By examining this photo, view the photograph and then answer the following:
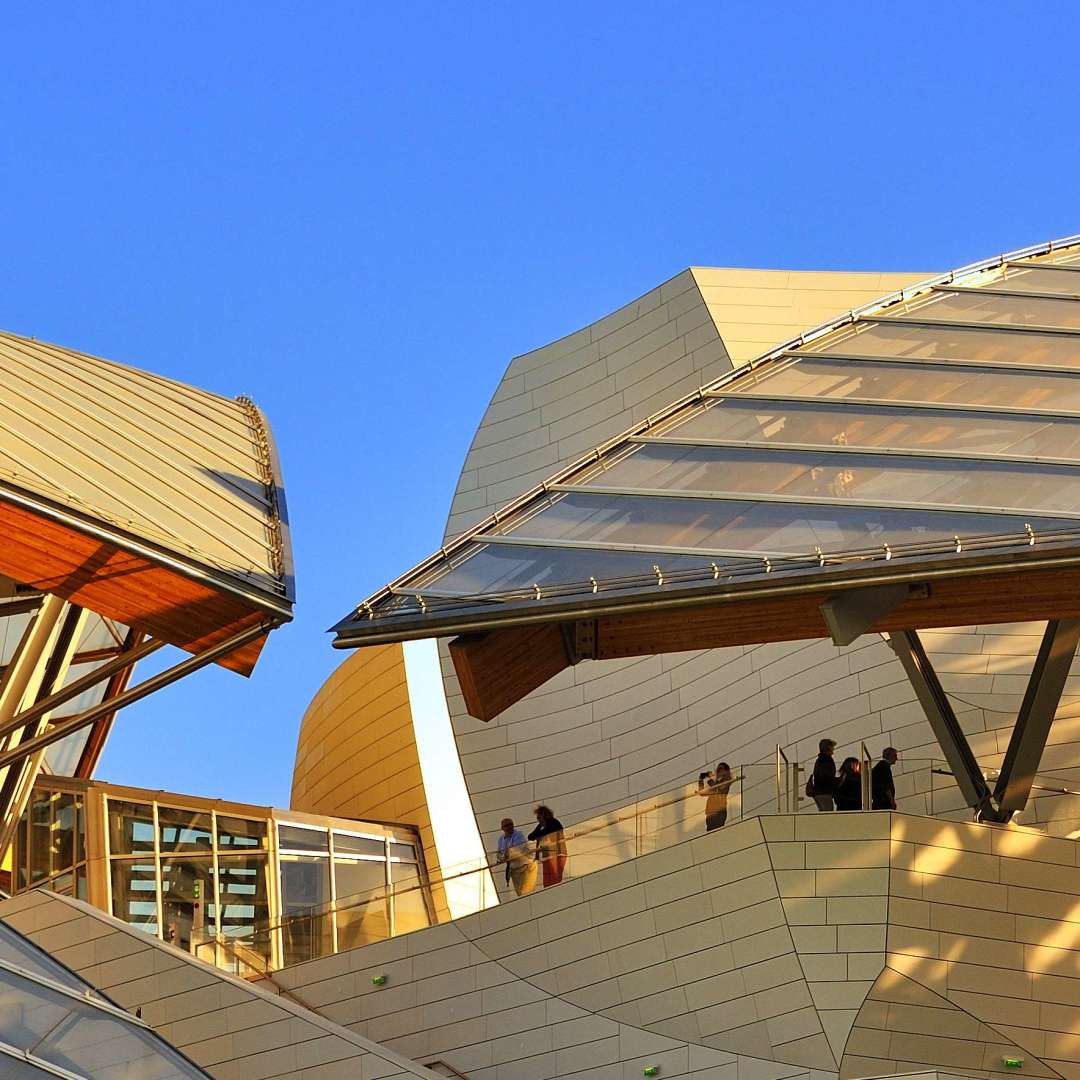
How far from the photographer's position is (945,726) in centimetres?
2353

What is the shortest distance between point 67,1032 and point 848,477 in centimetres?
1030

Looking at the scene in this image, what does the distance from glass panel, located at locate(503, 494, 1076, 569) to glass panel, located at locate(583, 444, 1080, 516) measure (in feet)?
1.00

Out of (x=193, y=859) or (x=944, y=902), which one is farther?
(x=193, y=859)

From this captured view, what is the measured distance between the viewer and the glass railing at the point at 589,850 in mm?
22625

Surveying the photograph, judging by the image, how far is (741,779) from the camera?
22672 mm

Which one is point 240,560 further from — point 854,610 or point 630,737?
point 630,737

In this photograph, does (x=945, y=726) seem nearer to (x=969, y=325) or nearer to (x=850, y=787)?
(x=850, y=787)

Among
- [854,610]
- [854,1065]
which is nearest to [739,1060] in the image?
[854,1065]

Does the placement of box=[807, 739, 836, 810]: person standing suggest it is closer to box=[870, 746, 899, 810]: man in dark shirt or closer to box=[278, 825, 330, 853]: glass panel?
box=[870, 746, 899, 810]: man in dark shirt

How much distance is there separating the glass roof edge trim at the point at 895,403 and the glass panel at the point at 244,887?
1230 centimetres

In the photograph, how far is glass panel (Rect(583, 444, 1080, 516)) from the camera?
69.0ft

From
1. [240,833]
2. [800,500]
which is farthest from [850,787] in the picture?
[240,833]

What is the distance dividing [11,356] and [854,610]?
469 inches

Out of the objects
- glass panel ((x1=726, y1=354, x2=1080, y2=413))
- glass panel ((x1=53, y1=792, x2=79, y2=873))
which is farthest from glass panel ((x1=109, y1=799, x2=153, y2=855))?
glass panel ((x1=726, y1=354, x2=1080, y2=413))
